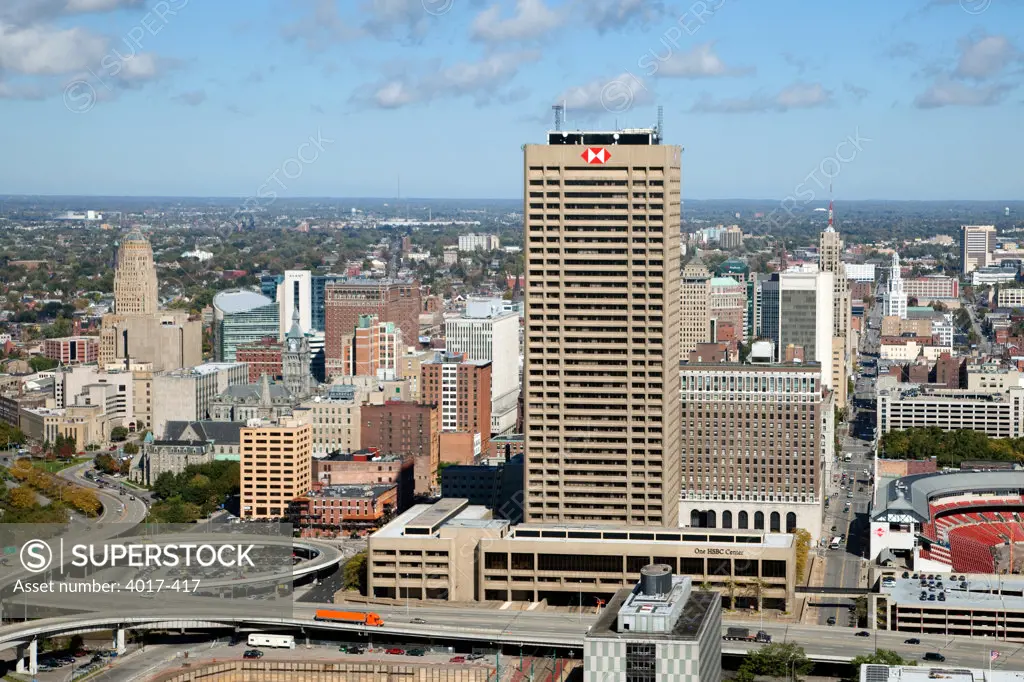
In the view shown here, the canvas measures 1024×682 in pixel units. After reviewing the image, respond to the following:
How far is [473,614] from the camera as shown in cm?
6419

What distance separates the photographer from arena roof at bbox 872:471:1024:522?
256 feet

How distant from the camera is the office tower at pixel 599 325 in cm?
6781

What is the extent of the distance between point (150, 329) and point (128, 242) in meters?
20.1

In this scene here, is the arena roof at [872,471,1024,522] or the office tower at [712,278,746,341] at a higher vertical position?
the office tower at [712,278,746,341]

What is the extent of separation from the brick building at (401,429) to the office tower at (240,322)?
32.8 meters

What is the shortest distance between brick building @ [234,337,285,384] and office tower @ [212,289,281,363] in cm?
297

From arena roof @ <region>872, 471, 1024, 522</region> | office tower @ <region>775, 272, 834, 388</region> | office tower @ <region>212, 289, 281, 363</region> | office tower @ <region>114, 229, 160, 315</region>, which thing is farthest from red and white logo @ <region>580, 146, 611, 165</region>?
office tower @ <region>114, 229, 160, 315</region>

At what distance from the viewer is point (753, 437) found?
79.2m

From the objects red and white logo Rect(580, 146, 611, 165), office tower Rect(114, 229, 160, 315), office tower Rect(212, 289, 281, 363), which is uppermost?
red and white logo Rect(580, 146, 611, 165)

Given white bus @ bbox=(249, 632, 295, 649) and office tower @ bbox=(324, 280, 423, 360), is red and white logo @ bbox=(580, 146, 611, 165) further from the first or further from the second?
office tower @ bbox=(324, 280, 423, 360)

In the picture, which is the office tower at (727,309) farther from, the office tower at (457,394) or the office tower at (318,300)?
the office tower at (457,394)

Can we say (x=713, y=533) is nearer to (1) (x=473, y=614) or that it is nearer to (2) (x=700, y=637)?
Result: (1) (x=473, y=614)

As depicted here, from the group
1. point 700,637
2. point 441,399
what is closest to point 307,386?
point 441,399

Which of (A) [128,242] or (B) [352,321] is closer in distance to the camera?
(B) [352,321]
